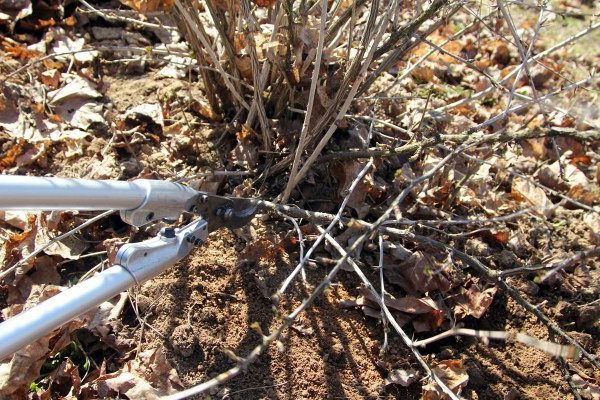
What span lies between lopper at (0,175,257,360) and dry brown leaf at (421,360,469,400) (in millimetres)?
932

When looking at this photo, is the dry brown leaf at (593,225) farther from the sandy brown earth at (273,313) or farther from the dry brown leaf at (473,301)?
the dry brown leaf at (473,301)

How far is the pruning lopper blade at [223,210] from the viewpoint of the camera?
81.4 inches

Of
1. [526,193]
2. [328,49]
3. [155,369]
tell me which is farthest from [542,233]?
[155,369]

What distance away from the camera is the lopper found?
1.53 meters

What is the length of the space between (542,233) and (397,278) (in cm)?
83

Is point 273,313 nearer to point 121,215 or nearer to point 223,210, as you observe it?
point 223,210

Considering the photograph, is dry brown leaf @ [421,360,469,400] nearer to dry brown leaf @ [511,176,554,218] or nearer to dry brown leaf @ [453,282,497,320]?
dry brown leaf @ [453,282,497,320]

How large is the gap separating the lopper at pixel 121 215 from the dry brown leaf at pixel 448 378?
0.93 metres

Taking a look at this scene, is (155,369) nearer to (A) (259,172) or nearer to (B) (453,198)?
(A) (259,172)

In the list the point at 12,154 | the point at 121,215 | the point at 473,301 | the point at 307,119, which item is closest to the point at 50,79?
the point at 12,154

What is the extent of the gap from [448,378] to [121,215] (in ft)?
4.49

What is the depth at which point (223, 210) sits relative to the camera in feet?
7.08

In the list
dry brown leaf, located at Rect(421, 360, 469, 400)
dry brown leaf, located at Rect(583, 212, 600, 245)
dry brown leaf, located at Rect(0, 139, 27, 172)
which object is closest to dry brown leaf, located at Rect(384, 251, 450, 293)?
dry brown leaf, located at Rect(421, 360, 469, 400)

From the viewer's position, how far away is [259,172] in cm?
284
